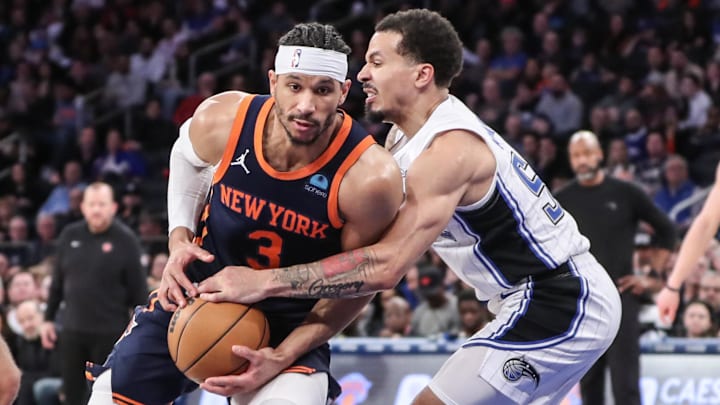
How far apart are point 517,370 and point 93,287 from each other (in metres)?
5.20

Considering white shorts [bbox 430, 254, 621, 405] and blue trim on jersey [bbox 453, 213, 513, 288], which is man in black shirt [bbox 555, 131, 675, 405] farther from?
blue trim on jersey [bbox 453, 213, 513, 288]

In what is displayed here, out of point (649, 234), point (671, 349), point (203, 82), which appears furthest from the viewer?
point (203, 82)

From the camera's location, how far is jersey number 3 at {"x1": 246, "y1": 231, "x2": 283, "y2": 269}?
14.3ft

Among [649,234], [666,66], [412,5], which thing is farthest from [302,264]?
[412,5]

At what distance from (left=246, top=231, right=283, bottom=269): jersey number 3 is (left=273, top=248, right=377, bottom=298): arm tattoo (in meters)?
0.13

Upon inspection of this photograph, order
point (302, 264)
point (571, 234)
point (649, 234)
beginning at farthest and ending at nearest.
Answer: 1. point (649, 234)
2. point (571, 234)
3. point (302, 264)

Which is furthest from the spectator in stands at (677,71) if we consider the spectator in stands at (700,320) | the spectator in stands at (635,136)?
the spectator in stands at (700,320)

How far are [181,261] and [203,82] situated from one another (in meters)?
11.4

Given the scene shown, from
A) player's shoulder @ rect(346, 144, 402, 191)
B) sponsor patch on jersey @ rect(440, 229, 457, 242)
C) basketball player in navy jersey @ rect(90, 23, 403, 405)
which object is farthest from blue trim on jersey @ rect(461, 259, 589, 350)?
player's shoulder @ rect(346, 144, 402, 191)

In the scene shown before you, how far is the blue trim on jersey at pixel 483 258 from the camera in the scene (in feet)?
14.9

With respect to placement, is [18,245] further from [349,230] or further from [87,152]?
[349,230]

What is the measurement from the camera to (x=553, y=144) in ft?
40.0

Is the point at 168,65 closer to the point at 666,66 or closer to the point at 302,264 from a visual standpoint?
the point at 666,66

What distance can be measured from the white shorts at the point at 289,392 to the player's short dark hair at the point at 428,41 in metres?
1.29
